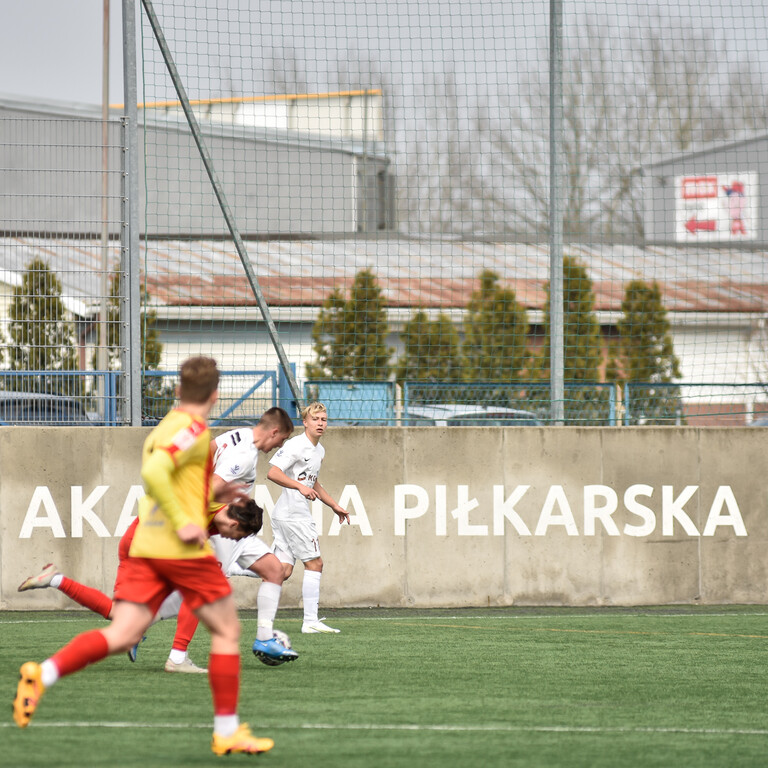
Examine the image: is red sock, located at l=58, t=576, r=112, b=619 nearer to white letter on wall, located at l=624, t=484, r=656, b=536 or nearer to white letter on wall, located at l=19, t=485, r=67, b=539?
white letter on wall, located at l=19, t=485, r=67, b=539

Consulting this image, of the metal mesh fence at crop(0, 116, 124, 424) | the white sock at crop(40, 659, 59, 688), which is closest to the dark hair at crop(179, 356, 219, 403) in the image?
the white sock at crop(40, 659, 59, 688)

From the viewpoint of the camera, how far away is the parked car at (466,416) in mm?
12422

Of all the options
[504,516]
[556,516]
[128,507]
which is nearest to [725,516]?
[556,516]

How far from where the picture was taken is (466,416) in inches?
509

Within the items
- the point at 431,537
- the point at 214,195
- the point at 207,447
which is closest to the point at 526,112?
the point at 214,195

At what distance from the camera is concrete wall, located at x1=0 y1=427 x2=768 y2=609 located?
1160cm

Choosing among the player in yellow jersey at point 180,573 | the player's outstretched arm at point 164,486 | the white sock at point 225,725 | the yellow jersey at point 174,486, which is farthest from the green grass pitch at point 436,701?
the player's outstretched arm at point 164,486

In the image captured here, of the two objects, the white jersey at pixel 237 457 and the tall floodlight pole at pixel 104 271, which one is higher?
the tall floodlight pole at pixel 104 271

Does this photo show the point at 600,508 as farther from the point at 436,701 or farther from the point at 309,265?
the point at 436,701

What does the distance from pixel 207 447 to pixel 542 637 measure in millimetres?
5117

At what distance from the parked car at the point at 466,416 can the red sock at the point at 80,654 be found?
290 inches

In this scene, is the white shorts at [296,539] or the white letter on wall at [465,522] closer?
the white shorts at [296,539]

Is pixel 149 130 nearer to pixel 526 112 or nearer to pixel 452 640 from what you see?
pixel 526 112

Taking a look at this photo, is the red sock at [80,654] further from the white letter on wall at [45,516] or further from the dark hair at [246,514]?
the white letter on wall at [45,516]
